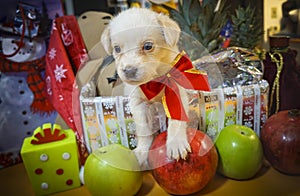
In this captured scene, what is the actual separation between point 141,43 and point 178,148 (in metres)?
0.18

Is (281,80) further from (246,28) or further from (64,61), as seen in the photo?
(64,61)

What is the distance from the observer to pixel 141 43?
354 mm

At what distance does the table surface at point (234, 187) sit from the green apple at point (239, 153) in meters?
0.02

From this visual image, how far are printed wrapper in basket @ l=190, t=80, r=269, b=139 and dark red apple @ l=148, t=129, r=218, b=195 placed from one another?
4 centimetres

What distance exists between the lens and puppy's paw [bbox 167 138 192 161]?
43 cm

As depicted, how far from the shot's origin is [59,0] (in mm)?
710

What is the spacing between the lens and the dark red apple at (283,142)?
0.48m

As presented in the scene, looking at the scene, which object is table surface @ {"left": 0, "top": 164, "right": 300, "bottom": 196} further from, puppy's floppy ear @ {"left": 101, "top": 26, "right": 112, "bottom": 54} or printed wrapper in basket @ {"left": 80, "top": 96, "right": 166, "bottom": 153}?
puppy's floppy ear @ {"left": 101, "top": 26, "right": 112, "bottom": 54}

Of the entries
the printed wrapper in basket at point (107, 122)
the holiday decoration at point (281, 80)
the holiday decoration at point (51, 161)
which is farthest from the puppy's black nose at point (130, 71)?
the holiday decoration at point (281, 80)

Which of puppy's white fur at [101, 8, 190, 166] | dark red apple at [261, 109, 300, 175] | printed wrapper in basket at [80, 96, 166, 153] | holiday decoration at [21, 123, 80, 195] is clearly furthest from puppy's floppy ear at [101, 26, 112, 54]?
dark red apple at [261, 109, 300, 175]

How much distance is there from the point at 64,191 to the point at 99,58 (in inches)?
10.6

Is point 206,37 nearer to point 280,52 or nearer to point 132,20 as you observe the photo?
point 280,52

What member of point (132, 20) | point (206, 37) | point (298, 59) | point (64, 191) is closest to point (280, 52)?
point (298, 59)

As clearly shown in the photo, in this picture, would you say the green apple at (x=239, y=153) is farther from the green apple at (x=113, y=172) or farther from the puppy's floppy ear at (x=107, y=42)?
the puppy's floppy ear at (x=107, y=42)
